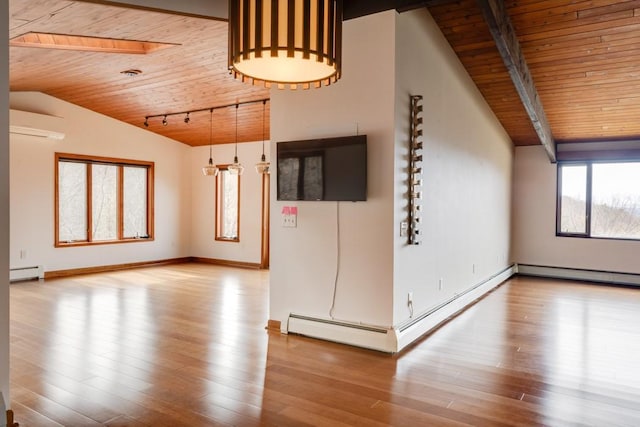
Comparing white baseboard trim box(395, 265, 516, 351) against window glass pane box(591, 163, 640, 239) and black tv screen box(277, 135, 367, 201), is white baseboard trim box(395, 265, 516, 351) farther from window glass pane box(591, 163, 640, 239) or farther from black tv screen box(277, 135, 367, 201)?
window glass pane box(591, 163, 640, 239)

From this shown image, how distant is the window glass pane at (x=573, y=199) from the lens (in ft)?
26.8

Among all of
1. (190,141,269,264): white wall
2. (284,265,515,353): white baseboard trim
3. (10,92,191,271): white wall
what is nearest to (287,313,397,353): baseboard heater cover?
(284,265,515,353): white baseboard trim

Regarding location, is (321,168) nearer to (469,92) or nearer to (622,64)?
(469,92)

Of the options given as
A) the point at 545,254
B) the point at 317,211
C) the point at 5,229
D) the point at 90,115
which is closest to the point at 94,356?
the point at 5,229

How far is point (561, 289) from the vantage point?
23.1 feet

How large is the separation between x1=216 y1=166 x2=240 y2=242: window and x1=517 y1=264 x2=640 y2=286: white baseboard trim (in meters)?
5.76

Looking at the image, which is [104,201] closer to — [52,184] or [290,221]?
[52,184]

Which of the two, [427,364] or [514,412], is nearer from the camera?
[514,412]

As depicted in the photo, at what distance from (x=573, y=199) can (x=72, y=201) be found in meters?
8.96

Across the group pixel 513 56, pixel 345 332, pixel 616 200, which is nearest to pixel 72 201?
pixel 345 332

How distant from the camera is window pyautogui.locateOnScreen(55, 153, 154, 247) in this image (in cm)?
784

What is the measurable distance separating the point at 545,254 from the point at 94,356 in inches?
304

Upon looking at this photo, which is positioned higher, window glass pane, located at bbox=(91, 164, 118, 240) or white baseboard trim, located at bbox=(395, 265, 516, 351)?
window glass pane, located at bbox=(91, 164, 118, 240)

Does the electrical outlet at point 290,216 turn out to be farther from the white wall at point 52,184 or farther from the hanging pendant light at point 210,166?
the white wall at point 52,184
